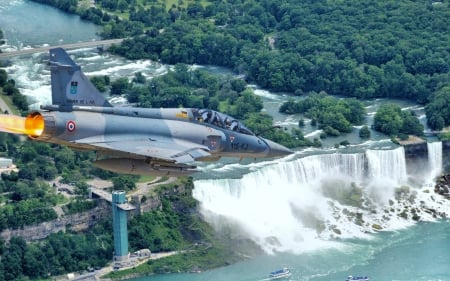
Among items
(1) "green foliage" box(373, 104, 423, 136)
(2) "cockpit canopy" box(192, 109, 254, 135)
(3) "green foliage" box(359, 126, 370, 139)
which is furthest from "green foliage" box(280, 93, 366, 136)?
(2) "cockpit canopy" box(192, 109, 254, 135)

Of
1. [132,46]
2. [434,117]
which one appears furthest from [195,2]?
[434,117]

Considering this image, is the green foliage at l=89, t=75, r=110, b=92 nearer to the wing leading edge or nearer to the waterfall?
the waterfall

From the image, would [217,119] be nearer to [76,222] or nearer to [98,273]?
[98,273]

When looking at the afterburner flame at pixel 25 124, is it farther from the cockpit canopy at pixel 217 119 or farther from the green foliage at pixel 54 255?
the green foliage at pixel 54 255

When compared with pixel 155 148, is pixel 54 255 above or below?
below

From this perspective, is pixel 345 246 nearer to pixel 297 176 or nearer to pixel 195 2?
pixel 297 176

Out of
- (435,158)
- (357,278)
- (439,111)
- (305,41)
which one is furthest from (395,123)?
(357,278)
